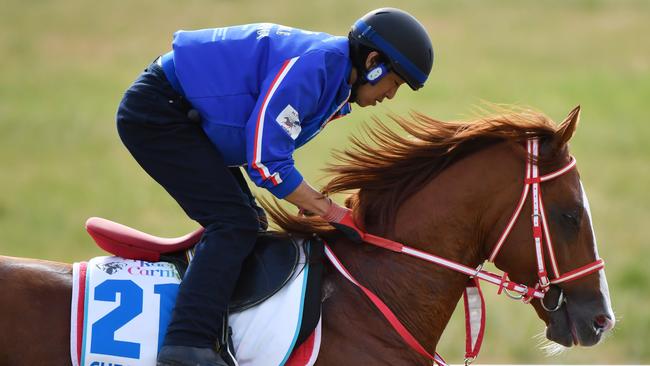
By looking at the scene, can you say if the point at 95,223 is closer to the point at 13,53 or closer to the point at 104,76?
the point at 104,76

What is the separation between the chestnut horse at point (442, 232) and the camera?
16.6 ft

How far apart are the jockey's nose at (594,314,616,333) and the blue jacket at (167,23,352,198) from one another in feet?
5.08

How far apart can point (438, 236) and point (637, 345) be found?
7.98 m

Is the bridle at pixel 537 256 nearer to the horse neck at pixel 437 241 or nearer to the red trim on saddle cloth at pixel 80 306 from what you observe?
the horse neck at pixel 437 241

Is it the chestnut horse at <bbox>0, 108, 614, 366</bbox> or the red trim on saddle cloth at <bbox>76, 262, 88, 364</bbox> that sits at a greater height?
the chestnut horse at <bbox>0, 108, 614, 366</bbox>

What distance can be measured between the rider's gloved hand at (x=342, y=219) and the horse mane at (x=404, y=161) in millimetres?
114

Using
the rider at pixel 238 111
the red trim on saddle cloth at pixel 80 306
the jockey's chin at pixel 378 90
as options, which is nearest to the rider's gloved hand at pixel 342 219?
the rider at pixel 238 111

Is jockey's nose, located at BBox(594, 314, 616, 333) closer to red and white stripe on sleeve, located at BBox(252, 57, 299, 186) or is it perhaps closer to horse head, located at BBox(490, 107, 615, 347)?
horse head, located at BBox(490, 107, 615, 347)

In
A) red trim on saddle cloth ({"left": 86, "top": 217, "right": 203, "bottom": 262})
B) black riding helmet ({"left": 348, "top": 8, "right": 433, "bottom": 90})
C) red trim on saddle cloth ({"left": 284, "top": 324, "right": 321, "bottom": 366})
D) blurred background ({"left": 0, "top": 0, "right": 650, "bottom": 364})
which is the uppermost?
black riding helmet ({"left": 348, "top": 8, "right": 433, "bottom": 90})

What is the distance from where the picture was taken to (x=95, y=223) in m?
5.15

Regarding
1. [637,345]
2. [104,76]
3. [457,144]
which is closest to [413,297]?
[457,144]

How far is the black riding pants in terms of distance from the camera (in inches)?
187

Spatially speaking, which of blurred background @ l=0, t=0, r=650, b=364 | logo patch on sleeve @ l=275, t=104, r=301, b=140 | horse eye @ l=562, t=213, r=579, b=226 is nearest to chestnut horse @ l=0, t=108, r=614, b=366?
horse eye @ l=562, t=213, r=579, b=226

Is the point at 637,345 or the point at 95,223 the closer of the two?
the point at 95,223
